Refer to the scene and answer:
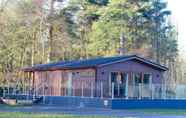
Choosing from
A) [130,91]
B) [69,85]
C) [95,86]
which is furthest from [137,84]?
[69,85]

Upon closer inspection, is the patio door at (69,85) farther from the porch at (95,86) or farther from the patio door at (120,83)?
the patio door at (120,83)

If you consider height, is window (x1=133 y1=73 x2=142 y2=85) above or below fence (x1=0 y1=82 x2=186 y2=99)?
above

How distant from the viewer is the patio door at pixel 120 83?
3428cm

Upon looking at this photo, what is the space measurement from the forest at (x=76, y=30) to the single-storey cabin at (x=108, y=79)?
1492cm

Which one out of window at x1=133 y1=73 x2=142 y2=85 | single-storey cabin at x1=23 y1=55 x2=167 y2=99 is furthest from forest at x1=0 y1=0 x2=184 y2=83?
window at x1=133 y1=73 x2=142 y2=85

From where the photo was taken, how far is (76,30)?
194 ft

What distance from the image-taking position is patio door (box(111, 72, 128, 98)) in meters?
34.3

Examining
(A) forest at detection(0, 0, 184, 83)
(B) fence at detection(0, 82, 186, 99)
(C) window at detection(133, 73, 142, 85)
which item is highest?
(A) forest at detection(0, 0, 184, 83)

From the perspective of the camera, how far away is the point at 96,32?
5641 cm

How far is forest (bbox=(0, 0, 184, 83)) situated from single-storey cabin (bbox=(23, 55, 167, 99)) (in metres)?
14.9

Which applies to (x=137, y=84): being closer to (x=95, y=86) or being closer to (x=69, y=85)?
(x=95, y=86)

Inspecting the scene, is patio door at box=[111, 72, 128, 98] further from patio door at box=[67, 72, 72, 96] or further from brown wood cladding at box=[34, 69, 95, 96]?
patio door at box=[67, 72, 72, 96]

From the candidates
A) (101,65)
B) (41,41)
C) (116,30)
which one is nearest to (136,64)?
(101,65)

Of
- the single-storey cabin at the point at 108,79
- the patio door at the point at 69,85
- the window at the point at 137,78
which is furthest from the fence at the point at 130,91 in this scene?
the window at the point at 137,78
